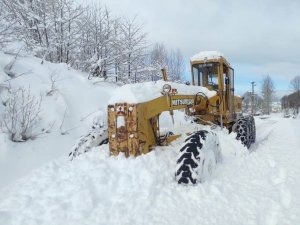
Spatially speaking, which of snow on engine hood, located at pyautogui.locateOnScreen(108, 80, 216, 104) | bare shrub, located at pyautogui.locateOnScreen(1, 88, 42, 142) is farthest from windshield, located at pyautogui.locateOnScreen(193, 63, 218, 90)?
bare shrub, located at pyautogui.locateOnScreen(1, 88, 42, 142)

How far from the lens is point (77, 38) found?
60.4ft

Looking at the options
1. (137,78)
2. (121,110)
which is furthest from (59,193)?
(137,78)

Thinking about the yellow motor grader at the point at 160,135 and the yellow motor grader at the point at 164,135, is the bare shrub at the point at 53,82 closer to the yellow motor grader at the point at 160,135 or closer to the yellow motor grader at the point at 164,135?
the yellow motor grader at the point at 164,135

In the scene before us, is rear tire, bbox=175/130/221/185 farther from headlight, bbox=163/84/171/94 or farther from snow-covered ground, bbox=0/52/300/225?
headlight, bbox=163/84/171/94

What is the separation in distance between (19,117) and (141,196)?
4.95m

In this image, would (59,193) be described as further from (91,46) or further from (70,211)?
(91,46)

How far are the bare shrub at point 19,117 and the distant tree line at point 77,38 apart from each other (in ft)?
12.7

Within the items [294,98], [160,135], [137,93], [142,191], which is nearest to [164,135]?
[160,135]

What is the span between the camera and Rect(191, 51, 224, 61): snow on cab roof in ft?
34.7

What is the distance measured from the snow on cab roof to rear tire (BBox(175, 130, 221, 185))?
158 inches

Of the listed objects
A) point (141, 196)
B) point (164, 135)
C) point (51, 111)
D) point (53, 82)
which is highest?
point (53, 82)

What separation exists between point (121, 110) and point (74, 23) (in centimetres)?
1317

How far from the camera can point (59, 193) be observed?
18.3 ft

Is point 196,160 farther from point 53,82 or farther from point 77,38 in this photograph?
point 77,38
